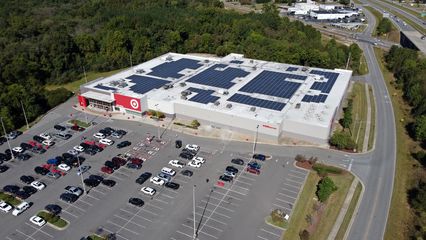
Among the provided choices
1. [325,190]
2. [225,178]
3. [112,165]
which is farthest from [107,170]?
[325,190]

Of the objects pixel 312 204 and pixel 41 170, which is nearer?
pixel 312 204

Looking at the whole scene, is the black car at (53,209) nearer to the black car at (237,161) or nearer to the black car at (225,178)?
the black car at (225,178)

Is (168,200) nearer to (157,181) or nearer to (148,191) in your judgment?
(148,191)

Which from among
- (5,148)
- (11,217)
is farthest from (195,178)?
(5,148)

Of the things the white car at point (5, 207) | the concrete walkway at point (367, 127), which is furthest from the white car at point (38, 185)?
the concrete walkway at point (367, 127)

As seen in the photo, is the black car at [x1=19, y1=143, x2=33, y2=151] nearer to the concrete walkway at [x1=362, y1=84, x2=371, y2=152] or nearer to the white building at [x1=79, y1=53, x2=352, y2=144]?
the white building at [x1=79, y1=53, x2=352, y2=144]

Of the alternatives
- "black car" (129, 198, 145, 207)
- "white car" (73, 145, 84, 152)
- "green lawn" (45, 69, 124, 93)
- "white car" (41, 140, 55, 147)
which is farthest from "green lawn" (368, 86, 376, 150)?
"green lawn" (45, 69, 124, 93)

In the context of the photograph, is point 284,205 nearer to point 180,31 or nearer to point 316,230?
point 316,230
